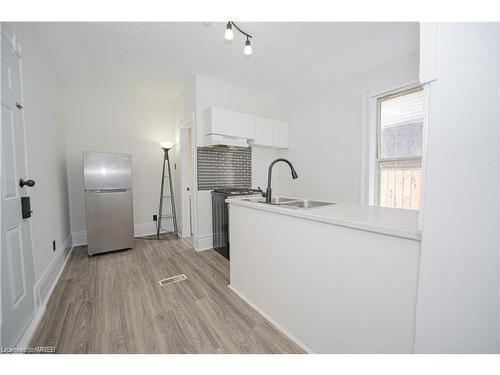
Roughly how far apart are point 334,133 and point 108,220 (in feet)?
12.2

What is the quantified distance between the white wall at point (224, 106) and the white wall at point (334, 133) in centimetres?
50

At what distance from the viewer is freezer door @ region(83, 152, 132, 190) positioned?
2.77 m

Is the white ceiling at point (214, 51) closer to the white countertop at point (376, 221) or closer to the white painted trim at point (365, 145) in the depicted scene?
the white painted trim at point (365, 145)

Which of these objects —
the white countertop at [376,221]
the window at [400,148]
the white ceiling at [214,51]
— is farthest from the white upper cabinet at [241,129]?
the white countertop at [376,221]

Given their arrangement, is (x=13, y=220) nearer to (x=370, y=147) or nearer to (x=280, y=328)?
(x=280, y=328)

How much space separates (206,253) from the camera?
2955 mm

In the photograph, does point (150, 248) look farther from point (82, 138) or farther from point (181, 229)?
point (82, 138)

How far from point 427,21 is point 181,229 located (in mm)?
3853

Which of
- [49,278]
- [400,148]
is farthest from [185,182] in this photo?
[400,148]

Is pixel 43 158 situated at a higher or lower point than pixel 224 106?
lower

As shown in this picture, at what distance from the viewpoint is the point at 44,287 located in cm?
185

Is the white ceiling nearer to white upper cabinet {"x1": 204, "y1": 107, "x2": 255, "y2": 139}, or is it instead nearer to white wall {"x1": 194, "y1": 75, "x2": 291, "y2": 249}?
white wall {"x1": 194, "y1": 75, "x2": 291, "y2": 249}

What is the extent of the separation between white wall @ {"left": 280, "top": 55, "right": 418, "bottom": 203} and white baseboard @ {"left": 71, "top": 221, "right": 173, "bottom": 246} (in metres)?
2.81
